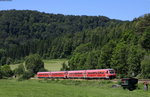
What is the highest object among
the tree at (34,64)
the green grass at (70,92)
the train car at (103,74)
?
the green grass at (70,92)

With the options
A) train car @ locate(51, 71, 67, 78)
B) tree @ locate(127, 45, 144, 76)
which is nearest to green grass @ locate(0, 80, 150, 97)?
tree @ locate(127, 45, 144, 76)

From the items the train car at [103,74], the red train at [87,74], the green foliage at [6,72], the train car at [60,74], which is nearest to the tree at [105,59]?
the red train at [87,74]

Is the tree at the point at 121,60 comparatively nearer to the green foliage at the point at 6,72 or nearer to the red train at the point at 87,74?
the red train at the point at 87,74

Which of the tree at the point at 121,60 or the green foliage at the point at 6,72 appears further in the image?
the green foliage at the point at 6,72

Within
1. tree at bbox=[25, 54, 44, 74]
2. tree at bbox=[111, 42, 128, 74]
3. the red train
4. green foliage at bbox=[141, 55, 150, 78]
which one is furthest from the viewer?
tree at bbox=[25, 54, 44, 74]

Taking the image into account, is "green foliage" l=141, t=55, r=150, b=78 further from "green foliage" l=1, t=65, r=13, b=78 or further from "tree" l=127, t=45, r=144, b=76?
"green foliage" l=1, t=65, r=13, b=78

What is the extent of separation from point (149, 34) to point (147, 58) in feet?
62.3

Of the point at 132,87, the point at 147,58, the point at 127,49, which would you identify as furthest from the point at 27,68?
the point at 132,87

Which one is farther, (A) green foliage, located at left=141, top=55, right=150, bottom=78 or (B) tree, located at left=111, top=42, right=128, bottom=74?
(B) tree, located at left=111, top=42, right=128, bottom=74

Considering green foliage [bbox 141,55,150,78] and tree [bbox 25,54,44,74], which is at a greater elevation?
green foliage [bbox 141,55,150,78]

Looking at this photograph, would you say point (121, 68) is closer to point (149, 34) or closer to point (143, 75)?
point (143, 75)

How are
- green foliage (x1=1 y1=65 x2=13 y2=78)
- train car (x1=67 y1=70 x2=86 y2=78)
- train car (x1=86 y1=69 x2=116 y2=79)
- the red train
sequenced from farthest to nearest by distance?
1. green foliage (x1=1 y1=65 x2=13 y2=78)
2. train car (x1=67 y1=70 x2=86 y2=78)
3. the red train
4. train car (x1=86 y1=69 x2=116 y2=79)

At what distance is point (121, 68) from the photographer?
7556cm

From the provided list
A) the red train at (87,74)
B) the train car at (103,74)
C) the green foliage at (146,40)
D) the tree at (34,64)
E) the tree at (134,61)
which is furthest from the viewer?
the tree at (34,64)
